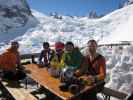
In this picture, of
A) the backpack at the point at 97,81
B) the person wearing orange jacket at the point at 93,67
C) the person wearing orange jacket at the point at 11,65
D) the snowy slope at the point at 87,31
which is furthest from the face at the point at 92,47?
the snowy slope at the point at 87,31

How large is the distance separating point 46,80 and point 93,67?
3.38ft

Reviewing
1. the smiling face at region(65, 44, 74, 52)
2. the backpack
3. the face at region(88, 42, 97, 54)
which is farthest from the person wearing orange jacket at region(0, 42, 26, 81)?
the face at region(88, 42, 97, 54)

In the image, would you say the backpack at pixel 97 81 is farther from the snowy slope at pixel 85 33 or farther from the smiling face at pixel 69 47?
the snowy slope at pixel 85 33

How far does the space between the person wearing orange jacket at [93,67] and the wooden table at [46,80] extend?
30cm

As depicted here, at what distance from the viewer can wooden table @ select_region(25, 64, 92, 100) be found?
18.0 feet

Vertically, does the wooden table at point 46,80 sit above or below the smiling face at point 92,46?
below

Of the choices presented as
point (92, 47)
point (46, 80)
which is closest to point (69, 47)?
point (92, 47)

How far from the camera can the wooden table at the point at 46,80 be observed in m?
5.49

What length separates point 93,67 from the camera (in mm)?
6215

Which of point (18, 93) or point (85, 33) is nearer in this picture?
point (18, 93)

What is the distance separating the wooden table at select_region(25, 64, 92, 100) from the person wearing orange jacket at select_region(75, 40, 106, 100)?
12.0 inches

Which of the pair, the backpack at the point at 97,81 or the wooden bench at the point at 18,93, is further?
the wooden bench at the point at 18,93

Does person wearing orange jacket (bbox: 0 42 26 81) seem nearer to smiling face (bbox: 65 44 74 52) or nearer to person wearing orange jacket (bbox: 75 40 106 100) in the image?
smiling face (bbox: 65 44 74 52)

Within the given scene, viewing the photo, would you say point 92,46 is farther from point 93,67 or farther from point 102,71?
point 102,71
